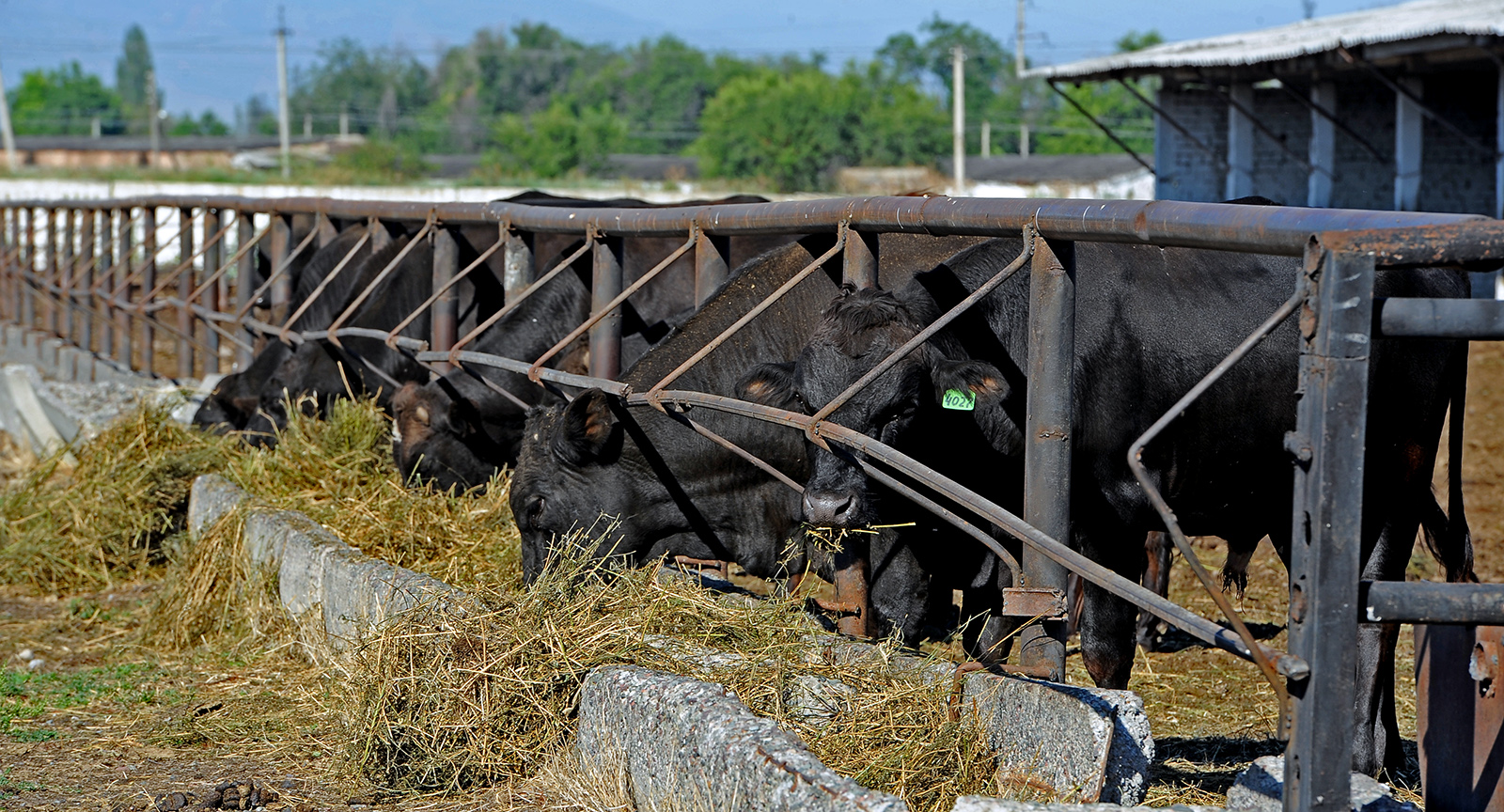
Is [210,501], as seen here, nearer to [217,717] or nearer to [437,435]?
[437,435]

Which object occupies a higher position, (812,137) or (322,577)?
(812,137)

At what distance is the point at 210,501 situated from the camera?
6.57 m

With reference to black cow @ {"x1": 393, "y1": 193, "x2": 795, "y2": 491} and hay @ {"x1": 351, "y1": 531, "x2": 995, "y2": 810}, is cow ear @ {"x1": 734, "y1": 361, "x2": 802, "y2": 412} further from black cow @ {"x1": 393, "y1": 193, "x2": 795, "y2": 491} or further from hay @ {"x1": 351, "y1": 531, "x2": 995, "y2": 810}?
black cow @ {"x1": 393, "y1": 193, "x2": 795, "y2": 491}

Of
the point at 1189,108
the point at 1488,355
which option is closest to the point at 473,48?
the point at 1189,108

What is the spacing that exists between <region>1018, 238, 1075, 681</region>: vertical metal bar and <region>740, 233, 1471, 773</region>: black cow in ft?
2.07

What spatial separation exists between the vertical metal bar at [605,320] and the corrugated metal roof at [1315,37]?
12020 mm

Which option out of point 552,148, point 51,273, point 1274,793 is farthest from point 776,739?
point 552,148

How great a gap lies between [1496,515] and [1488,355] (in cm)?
800

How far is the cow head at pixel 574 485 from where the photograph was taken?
16.7 ft

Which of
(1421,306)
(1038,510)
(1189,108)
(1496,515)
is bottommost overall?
(1496,515)

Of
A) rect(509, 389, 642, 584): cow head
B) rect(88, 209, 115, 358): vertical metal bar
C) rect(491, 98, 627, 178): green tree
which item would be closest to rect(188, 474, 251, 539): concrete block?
rect(509, 389, 642, 584): cow head

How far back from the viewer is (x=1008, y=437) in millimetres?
4406

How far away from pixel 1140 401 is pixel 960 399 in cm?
82

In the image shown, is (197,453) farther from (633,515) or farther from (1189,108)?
(1189,108)
